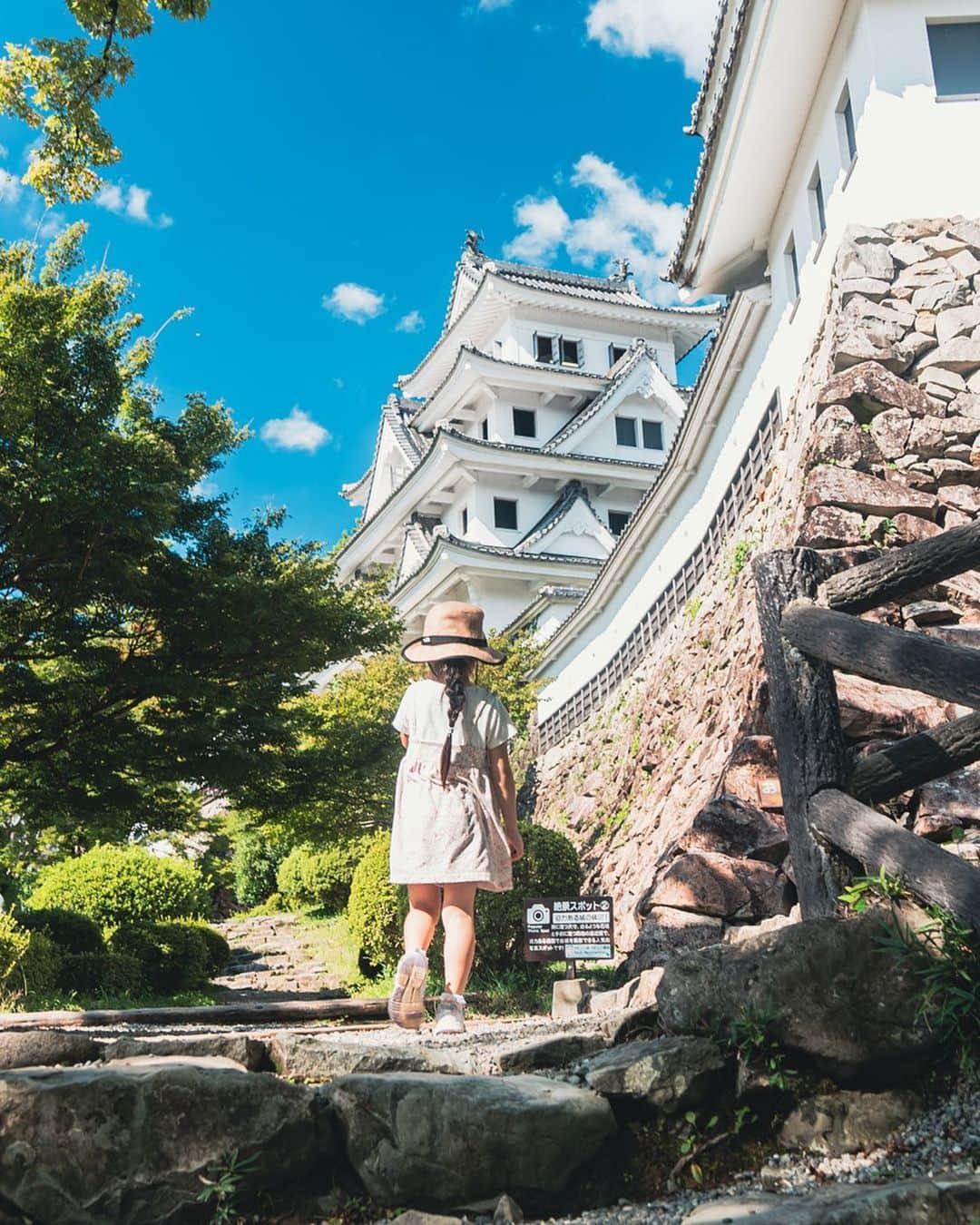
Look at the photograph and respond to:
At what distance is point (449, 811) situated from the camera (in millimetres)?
4785

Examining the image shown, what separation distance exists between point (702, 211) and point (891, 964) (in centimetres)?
995

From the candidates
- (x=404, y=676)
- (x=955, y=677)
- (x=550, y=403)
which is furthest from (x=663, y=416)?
(x=955, y=677)

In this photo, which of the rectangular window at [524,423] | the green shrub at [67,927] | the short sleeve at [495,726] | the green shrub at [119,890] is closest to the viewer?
the short sleeve at [495,726]

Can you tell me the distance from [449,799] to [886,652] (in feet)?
6.74

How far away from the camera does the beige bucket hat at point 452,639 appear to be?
197 inches

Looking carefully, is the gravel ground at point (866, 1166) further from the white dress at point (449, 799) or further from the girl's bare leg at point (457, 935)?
the white dress at point (449, 799)

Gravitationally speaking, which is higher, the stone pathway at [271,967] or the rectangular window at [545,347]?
the rectangular window at [545,347]

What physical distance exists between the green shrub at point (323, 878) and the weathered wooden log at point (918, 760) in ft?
57.3

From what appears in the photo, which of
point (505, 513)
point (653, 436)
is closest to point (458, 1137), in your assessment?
point (505, 513)

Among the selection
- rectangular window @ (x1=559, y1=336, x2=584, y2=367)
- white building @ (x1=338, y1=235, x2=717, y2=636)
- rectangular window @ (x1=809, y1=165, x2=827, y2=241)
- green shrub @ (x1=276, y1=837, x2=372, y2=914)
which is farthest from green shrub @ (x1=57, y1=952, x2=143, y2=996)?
rectangular window @ (x1=559, y1=336, x2=584, y2=367)

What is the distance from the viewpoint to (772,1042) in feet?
10.3

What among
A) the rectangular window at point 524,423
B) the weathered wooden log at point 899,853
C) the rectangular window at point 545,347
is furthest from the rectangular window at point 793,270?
the rectangular window at point 545,347

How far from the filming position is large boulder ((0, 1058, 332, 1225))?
2.67m

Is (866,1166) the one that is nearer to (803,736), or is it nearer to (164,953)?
(803,736)
